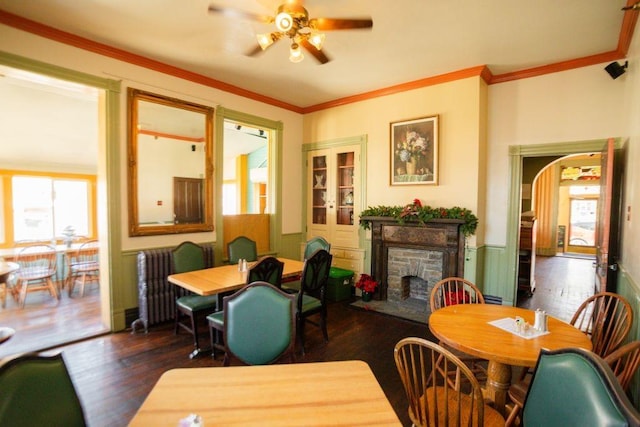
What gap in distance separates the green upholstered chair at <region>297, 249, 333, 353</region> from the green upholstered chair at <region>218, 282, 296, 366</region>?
1186 millimetres

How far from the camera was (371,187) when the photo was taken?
478cm

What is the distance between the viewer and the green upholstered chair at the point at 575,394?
905 mm

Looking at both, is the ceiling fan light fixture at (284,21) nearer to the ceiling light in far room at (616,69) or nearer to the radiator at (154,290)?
the radiator at (154,290)

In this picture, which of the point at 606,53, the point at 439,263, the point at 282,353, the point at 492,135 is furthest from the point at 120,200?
the point at 606,53

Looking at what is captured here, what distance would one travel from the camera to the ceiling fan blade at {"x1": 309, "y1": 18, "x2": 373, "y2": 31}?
222 cm

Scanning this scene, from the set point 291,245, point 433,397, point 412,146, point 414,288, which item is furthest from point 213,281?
point 412,146

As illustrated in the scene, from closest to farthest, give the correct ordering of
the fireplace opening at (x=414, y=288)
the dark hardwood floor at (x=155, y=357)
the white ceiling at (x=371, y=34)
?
the dark hardwood floor at (x=155, y=357), the white ceiling at (x=371, y=34), the fireplace opening at (x=414, y=288)

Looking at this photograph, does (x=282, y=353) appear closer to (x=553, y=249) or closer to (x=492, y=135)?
(x=492, y=135)

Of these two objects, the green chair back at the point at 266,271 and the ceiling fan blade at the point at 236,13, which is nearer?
the ceiling fan blade at the point at 236,13

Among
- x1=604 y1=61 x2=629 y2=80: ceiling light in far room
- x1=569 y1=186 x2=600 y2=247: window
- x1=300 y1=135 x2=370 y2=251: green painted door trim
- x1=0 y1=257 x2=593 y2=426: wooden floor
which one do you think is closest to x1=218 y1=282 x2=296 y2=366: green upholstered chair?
x1=0 y1=257 x2=593 y2=426: wooden floor

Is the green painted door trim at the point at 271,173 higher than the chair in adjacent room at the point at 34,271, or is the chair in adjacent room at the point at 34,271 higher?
the green painted door trim at the point at 271,173

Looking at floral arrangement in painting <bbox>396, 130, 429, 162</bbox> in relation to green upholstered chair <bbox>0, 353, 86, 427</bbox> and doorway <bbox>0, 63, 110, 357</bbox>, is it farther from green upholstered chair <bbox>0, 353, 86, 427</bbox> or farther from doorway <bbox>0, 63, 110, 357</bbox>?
green upholstered chair <bbox>0, 353, 86, 427</bbox>

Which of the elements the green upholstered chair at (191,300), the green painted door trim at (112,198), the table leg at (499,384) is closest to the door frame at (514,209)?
the table leg at (499,384)

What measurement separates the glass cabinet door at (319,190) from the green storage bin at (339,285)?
3.34ft
